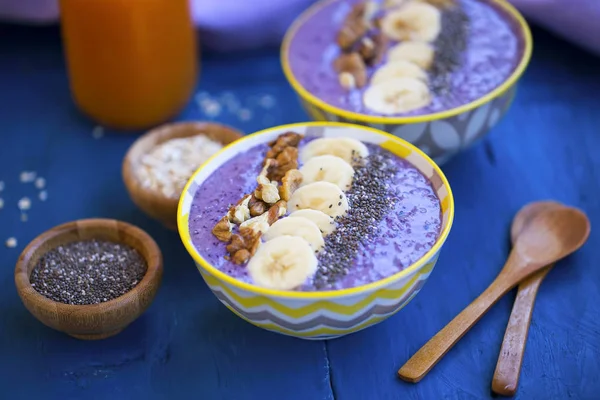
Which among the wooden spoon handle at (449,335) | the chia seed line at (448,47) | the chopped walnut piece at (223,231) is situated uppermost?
the chia seed line at (448,47)

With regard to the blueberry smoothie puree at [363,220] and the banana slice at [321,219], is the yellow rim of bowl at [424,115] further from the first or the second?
the banana slice at [321,219]

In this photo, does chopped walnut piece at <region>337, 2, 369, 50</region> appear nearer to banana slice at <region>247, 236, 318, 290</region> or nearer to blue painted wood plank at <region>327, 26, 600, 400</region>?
blue painted wood plank at <region>327, 26, 600, 400</region>

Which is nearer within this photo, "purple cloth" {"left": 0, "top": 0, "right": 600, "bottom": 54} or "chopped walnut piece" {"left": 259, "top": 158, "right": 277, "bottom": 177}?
"chopped walnut piece" {"left": 259, "top": 158, "right": 277, "bottom": 177}

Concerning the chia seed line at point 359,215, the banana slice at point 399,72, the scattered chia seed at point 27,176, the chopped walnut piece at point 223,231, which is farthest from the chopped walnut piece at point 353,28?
the scattered chia seed at point 27,176

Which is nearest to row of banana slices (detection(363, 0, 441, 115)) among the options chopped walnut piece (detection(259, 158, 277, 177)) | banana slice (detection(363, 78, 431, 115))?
banana slice (detection(363, 78, 431, 115))

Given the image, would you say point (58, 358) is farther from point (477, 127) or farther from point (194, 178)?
point (477, 127)

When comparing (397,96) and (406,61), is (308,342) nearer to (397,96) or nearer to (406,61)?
(397,96)

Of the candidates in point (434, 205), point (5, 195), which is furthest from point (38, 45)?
point (434, 205)

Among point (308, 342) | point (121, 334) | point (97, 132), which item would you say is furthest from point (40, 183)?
point (308, 342)
